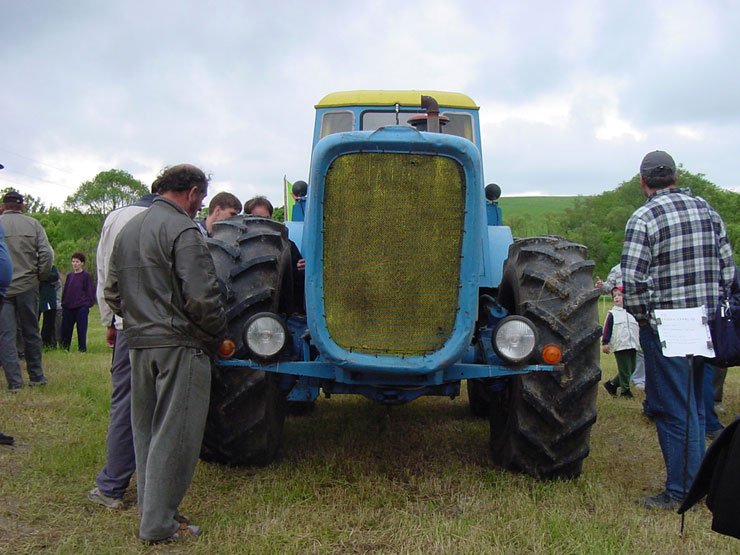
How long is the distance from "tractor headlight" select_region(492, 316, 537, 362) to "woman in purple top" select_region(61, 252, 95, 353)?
29.5 feet

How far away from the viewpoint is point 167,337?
335 cm

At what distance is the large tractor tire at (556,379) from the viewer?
3.99 m

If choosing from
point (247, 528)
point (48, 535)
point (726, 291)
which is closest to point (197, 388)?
point (247, 528)

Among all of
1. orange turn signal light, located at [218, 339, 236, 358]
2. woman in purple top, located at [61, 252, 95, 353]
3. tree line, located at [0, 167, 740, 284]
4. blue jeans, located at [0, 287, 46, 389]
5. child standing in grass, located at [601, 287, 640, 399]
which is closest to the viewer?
orange turn signal light, located at [218, 339, 236, 358]

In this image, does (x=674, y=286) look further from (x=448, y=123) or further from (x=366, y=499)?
(x=448, y=123)

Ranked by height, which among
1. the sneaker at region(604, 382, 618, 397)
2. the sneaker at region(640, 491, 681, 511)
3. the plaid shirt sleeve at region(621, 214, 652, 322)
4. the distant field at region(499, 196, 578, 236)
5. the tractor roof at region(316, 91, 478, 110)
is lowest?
Result: the sneaker at region(604, 382, 618, 397)

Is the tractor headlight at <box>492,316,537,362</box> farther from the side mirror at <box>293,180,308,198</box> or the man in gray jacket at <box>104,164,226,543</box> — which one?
the side mirror at <box>293,180,308,198</box>

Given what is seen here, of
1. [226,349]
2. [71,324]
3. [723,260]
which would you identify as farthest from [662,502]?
[71,324]

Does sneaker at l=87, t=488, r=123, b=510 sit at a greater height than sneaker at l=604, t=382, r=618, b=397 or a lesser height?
greater

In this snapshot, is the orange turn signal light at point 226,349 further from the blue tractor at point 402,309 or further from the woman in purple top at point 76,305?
the woman in purple top at point 76,305

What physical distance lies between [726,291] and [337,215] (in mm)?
2325

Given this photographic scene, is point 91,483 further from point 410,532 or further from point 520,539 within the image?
point 520,539

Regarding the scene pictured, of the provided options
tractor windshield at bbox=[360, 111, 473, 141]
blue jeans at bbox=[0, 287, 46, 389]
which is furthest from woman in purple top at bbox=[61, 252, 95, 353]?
tractor windshield at bbox=[360, 111, 473, 141]

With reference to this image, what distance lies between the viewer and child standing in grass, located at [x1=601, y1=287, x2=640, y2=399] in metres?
7.92
